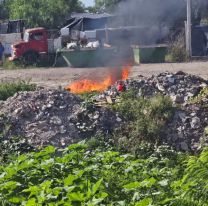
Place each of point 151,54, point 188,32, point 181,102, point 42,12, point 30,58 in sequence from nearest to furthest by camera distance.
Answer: point 181,102, point 151,54, point 188,32, point 30,58, point 42,12

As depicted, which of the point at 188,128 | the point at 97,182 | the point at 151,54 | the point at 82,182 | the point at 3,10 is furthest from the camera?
the point at 3,10

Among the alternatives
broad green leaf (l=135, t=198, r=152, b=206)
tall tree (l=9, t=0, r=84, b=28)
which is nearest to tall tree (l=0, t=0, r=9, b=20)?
tall tree (l=9, t=0, r=84, b=28)

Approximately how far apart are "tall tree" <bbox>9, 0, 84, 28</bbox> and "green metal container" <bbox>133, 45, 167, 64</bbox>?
13.7 m

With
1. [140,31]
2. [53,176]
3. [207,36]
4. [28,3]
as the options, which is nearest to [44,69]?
[140,31]

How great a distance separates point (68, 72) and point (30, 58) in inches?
169

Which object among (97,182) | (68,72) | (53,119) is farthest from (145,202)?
(68,72)

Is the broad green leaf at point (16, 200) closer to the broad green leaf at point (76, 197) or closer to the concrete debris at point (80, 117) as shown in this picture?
the broad green leaf at point (76, 197)

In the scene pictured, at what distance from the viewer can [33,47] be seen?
3206cm

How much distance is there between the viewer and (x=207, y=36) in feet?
102

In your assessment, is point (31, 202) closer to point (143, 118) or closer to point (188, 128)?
point (143, 118)

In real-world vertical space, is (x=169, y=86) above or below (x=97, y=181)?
above

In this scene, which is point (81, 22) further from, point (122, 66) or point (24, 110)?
point (24, 110)

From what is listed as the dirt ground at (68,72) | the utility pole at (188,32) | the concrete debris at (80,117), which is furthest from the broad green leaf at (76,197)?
the utility pole at (188,32)

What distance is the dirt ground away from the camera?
26734 mm
